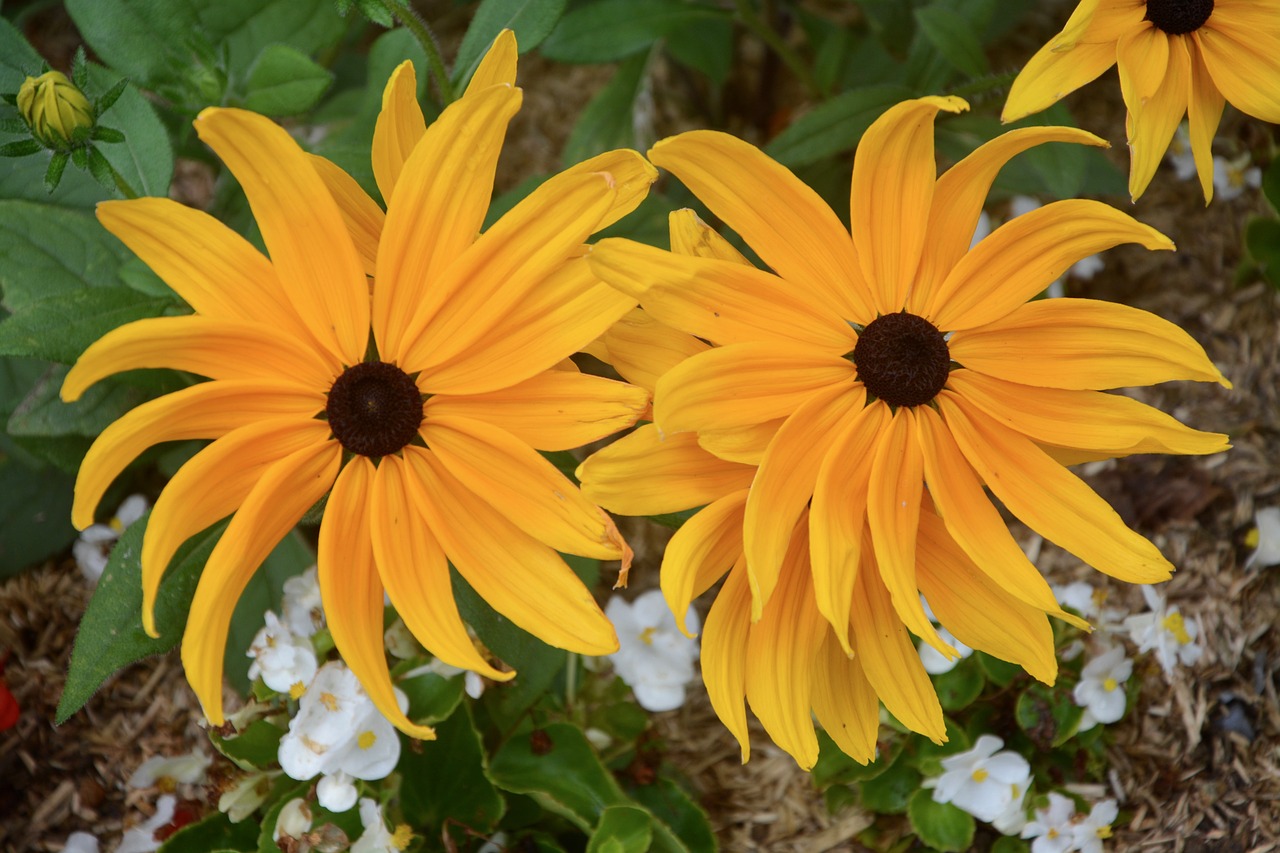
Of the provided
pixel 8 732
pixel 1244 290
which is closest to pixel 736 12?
pixel 1244 290

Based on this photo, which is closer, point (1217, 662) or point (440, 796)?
point (440, 796)

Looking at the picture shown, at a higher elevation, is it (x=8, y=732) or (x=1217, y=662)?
(x=1217, y=662)

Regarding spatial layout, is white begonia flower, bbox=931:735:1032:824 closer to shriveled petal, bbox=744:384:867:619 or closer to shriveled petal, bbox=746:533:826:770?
shriveled petal, bbox=746:533:826:770

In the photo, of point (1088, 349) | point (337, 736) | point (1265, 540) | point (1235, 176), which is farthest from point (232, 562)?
point (1235, 176)

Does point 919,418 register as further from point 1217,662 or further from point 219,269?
point 1217,662

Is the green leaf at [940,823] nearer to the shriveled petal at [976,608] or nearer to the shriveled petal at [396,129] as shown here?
the shriveled petal at [976,608]

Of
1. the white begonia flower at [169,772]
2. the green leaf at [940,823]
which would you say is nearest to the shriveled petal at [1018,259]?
the green leaf at [940,823]

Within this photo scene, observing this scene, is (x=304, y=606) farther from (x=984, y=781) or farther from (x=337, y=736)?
(x=984, y=781)
